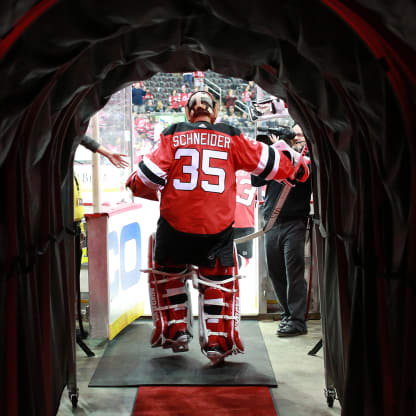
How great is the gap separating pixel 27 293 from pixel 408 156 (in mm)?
1218

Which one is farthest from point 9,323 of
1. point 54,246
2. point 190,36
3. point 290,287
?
point 290,287

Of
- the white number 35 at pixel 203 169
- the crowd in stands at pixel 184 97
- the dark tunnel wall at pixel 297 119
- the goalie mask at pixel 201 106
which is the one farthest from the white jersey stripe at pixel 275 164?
the crowd in stands at pixel 184 97

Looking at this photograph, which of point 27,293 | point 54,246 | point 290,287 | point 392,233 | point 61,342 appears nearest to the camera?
point 392,233

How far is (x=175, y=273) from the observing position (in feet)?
11.3

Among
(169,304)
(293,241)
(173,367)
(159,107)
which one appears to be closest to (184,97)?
(159,107)

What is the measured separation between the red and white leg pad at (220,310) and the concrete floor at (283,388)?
1.11ft

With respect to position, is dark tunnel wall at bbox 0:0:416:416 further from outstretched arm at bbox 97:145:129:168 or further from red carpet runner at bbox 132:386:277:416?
outstretched arm at bbox 97:145:129:168

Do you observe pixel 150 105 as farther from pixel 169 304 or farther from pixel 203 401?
pixel 203 401

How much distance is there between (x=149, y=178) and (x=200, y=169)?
13.0 inches

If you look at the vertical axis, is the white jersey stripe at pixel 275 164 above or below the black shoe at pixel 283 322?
above

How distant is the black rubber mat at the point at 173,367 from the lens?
3.04 m

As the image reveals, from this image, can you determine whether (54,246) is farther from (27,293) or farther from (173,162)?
(173,162)

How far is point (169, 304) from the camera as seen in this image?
344 centimetres

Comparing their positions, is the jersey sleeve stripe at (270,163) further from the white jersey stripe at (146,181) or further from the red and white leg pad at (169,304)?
the red and white leg pad at (169,304)
